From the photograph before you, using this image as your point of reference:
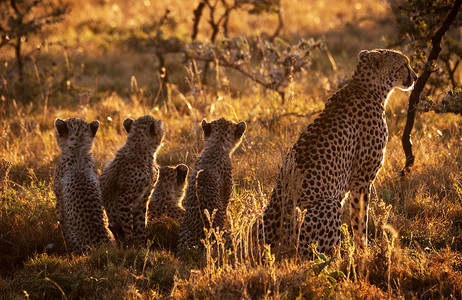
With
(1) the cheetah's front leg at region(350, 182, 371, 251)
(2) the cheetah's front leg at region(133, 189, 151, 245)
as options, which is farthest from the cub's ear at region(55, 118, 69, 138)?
(1) the cheetah's front leg at region(350, 182, 371, 251)

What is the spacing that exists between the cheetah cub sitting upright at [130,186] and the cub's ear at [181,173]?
1.16ft

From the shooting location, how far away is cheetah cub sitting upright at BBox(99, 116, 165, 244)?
4852mm

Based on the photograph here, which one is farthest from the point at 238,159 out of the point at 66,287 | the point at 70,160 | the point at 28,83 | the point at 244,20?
the point at 244,20

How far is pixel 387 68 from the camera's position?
15.6 ft

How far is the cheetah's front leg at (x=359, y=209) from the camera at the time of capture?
14.4 ft

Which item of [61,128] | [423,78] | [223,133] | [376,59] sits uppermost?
[376,59]

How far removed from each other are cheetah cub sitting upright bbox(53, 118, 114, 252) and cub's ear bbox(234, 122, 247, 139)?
4.16 feet

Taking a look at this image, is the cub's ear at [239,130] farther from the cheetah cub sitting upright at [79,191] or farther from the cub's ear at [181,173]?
the cheetah cub sitting upright at [79,191]

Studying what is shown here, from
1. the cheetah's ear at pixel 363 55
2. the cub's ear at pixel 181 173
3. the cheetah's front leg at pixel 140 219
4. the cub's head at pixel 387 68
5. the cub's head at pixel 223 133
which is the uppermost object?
the cheetah's ear at pixel 363 55

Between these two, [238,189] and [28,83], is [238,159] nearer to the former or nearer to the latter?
[238,189]

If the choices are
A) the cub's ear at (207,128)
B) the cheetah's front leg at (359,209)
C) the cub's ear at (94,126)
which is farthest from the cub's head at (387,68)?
the cub's ear at (94,126)

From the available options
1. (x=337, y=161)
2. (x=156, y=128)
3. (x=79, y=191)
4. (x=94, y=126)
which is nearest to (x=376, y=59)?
(x=337, y=161)

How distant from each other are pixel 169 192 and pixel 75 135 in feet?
3.42

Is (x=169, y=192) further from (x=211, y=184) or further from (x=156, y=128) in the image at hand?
(x=211, y=184)
